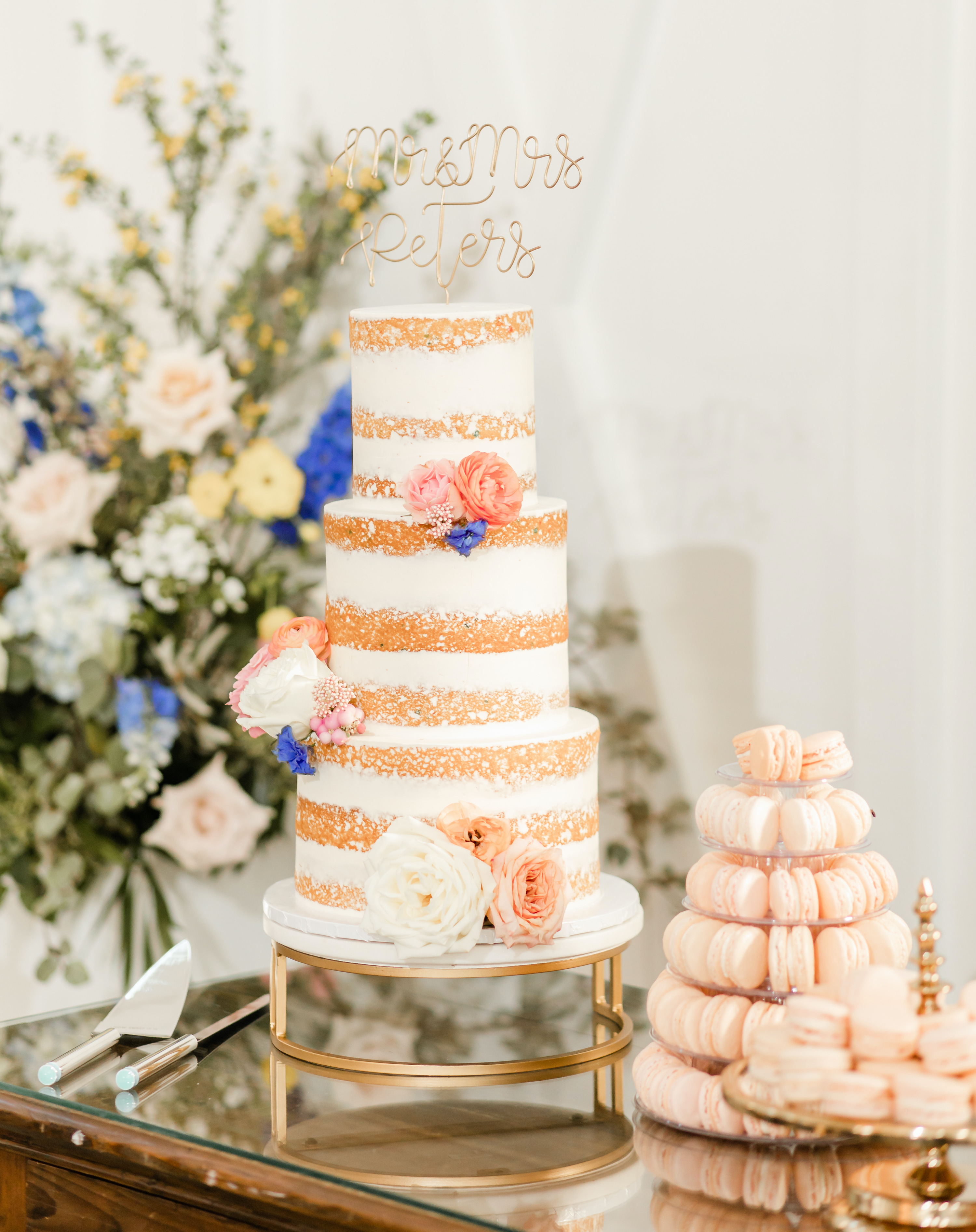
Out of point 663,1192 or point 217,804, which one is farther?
point 217,804

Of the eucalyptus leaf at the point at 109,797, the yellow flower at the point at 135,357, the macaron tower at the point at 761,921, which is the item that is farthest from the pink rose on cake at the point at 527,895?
the yellow flower at the point at 135,357

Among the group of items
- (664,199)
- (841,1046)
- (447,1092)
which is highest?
(664,199)

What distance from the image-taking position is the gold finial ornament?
114 cm

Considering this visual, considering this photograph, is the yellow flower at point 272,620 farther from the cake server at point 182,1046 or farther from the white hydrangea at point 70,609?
the cake server at point 182,1046

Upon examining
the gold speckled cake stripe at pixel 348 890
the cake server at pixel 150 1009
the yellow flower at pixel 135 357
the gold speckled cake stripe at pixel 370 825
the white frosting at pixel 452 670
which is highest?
the yellow flower at pixel 135 357

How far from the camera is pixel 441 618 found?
1.52 metres

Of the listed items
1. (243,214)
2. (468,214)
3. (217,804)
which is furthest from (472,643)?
(243,214)

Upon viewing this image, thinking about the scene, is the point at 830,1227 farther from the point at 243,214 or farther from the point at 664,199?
the point at 243,214

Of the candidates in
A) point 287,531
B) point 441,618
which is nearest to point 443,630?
point 441,618

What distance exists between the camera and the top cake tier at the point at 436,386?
1.51 meters

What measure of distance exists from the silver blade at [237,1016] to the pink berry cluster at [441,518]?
57 centimetres

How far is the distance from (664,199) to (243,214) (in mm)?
862

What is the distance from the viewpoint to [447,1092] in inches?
57.7

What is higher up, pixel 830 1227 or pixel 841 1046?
pixel 841 1046
